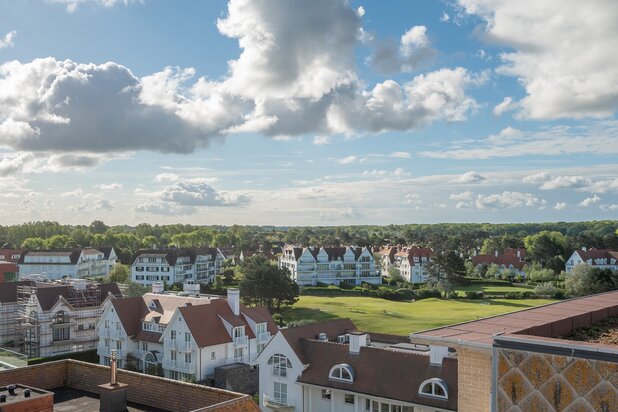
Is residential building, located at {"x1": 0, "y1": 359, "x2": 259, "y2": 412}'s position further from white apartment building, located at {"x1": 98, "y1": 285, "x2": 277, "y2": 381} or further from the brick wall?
white apartment building, located at {"x1": 98, "y1": 285, "x2": 277, "y2": 381}

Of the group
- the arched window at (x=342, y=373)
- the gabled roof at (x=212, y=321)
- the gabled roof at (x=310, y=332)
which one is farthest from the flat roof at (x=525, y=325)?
the gabled roof at (x=212, y=321)

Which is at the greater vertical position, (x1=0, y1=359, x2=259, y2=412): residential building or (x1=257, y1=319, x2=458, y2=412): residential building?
(x1=0, y1=359, x2=259, y2=412): residential building

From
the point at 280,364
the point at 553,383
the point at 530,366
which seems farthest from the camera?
the point at 280,364

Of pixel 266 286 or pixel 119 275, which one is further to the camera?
pixel 119 275

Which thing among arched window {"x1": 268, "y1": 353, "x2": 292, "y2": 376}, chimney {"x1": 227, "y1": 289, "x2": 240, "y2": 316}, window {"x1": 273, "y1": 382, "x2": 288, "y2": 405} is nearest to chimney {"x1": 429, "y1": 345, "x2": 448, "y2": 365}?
arched window {"x1": 268, "y1": 353, "x2": 292, "y2": 376}

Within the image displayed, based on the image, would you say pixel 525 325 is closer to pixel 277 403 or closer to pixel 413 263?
pixel 277 403

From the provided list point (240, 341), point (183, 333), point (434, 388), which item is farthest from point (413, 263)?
point (434, 388)

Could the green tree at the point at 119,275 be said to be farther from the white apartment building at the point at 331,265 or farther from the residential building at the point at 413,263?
the residential building at the point at 413,263
